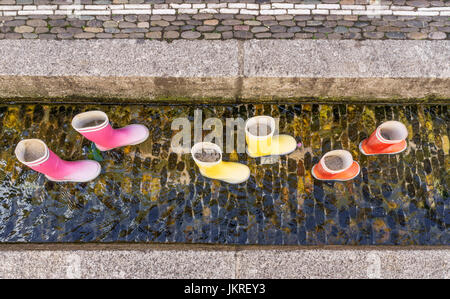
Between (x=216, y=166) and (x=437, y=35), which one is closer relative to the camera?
(x=216, y=166)

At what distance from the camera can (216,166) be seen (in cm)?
364

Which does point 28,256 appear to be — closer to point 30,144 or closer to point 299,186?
point 30,144

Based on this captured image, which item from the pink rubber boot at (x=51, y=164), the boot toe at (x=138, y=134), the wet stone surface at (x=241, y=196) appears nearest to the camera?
the pink rubber boot at (x=51, y=164)

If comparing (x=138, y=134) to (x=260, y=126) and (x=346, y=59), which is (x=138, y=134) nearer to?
(x=260, y=126)

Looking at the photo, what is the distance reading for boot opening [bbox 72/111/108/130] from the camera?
3.58m

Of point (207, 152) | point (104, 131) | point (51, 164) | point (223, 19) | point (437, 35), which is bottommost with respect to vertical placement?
point (51, 164)

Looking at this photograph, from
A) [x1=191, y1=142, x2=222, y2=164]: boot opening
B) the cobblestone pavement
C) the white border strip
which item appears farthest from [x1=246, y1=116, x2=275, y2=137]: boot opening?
Result: the white border strip

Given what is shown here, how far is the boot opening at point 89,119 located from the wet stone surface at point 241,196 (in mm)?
442

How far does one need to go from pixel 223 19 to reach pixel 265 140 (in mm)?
1573

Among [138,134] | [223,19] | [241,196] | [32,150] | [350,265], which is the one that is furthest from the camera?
[223,19]

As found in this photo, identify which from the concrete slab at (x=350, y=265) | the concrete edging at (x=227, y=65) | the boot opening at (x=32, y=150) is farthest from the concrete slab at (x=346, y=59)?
the boot opening at (x=32, y=150)

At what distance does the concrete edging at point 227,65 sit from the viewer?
3730 millimetres

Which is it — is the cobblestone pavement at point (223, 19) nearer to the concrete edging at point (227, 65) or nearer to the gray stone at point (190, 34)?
the gray stone at point (190, 34)

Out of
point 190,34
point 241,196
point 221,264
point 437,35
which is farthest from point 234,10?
point 221,264
